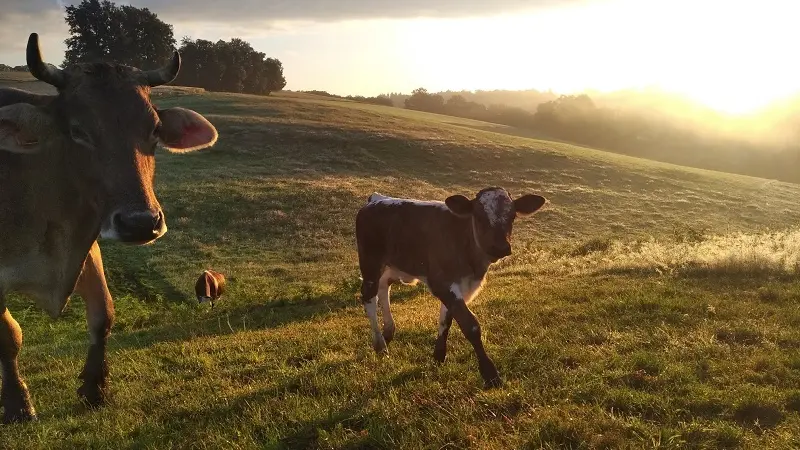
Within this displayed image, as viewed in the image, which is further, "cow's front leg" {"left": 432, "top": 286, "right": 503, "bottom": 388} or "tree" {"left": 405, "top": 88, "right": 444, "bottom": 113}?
"tree" {"left": 405, "top": 88, "right": 444, "bottom": 113}

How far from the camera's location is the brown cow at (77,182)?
18.4 ft

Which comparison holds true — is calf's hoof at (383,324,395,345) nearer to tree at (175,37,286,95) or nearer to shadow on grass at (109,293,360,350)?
shadow on grass at (109,293,360,350)

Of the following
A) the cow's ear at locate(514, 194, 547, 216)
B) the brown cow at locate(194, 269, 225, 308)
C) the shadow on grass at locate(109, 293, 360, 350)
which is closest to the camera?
the cow's ear at locate(514, 194, 547, 216)

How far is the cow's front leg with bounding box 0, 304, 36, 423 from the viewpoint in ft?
21.6

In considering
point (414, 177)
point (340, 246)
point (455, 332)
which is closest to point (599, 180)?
point (414, 177)

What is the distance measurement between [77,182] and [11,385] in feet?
8.16

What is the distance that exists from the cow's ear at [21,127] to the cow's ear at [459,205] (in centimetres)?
448

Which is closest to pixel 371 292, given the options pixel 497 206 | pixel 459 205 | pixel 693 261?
pixel 459 205

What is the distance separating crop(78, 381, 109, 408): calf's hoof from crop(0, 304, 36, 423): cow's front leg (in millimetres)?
542

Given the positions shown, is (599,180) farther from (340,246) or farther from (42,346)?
(42,346)

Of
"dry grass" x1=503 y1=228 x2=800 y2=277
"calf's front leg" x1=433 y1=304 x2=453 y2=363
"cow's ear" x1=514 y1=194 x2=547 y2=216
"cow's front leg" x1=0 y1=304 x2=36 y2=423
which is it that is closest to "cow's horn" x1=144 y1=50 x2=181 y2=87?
"cow's front leg" x1=0 y1=304 x2=36 y2=423

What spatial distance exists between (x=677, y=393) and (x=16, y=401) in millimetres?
7148

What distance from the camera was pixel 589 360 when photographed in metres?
7.45

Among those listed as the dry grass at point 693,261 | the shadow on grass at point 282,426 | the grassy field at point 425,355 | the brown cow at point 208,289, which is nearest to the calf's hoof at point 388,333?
the grassy field at point 425,355
